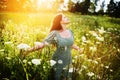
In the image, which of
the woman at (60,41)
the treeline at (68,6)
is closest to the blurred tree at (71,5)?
the treeline at (68,6)

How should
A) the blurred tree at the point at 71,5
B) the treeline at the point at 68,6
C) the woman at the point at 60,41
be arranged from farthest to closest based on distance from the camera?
the blurred tree at the point at 71,5, the treeline at the point at 68,6, the woman at the point at 60,41

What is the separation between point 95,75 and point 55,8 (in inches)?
1775

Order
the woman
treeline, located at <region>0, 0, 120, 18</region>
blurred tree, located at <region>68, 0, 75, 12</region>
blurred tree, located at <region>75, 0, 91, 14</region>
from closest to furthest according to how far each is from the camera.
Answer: the woman < treeline, located at <region>0, 0, 120, 18</region> < blurred tree, located at <region>68, 0, 75, 12</region> < blurred tree, located at <region>75, 0, 91, 14</region>

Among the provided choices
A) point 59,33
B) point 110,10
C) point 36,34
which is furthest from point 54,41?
point 110,10

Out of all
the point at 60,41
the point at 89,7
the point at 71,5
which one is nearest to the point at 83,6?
the point at 71,5

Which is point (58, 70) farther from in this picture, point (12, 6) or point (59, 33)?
point (12, 6)

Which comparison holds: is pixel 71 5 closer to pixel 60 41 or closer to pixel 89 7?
pixel 89 7

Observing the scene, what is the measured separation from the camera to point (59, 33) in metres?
4.49

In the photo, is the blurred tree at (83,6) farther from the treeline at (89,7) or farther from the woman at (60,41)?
the woman at (60,41)


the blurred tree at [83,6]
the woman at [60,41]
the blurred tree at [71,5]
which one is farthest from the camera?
the blurred tree at [83,6]

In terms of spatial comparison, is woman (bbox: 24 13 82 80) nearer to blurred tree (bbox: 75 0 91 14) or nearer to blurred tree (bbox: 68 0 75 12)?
blurred tree (bbox: 75 0 91 14)

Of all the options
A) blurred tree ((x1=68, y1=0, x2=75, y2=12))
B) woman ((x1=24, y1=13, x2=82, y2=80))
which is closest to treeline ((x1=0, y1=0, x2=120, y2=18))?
blurred tree ((x1=68, y1=0, x2=75, y2=12))

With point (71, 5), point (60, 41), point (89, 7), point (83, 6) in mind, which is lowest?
point (89, 7)

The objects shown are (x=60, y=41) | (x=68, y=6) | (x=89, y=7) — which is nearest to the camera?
(x=60, y=41)
